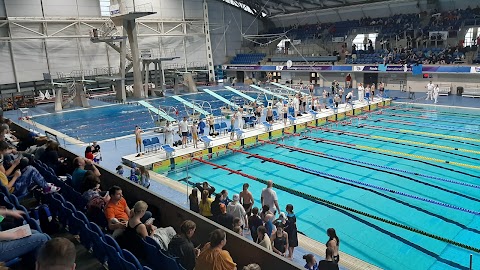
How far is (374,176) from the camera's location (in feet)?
37.3

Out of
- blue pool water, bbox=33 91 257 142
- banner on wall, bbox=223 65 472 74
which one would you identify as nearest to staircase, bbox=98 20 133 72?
blue pool water, bbox=33 91 257 142

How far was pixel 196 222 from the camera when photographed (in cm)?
502

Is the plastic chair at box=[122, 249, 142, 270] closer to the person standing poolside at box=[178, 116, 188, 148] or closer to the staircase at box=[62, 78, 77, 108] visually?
the person standing poolside at box=[178, 116, 188, 148]

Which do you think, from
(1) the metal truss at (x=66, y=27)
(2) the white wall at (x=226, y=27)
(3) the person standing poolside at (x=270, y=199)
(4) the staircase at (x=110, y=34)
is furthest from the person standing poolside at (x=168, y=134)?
(2) the white wall at (x=226, y=27)

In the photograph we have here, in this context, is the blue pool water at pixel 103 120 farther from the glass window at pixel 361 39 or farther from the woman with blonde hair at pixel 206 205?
the glass window at pixel 361 39

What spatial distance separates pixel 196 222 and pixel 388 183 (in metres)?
7.51

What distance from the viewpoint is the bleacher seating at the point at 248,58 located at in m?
41.3

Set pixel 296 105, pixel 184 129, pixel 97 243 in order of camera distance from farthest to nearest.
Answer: pixel 296 105
pixel 184 129
pixel 97 243

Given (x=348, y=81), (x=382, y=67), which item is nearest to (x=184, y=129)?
(x=382, y=67)

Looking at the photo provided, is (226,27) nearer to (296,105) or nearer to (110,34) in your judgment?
(110,34)

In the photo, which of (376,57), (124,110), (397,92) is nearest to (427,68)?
(397,92)

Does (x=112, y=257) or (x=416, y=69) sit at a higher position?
(x=416, y=69)

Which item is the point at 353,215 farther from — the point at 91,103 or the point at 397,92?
the point at 91,103

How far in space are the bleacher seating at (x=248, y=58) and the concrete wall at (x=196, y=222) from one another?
35639 mm
